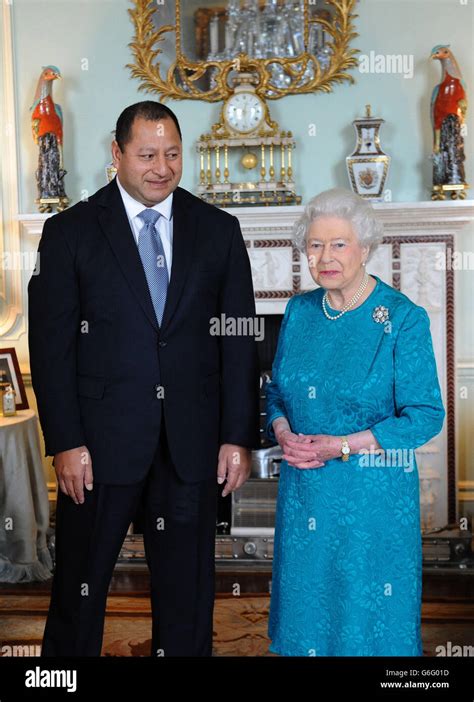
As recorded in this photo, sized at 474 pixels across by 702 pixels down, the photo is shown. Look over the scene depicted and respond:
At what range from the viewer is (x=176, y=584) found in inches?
→ 91.0

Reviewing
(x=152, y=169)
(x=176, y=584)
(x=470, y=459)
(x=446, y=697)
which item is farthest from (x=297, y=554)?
(x=470, y=459)

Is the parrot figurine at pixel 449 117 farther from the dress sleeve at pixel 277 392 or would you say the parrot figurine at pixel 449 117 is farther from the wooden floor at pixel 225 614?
the dress sleeve at pixel 277 392

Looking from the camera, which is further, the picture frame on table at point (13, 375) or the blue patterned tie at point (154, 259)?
the picture frame on table at point (13, 375)

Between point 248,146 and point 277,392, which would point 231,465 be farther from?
point 248,146

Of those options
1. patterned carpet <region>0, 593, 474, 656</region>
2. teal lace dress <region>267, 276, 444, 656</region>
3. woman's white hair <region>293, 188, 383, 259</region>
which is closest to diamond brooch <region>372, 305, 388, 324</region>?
teal lace dress <region>267, 276, 444, 656</region>

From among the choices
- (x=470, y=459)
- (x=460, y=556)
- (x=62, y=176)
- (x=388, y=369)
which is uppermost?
(x=62, y=176)

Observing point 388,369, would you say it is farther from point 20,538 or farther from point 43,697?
point 20,538

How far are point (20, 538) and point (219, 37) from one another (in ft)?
8.92

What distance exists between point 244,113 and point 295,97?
0.96ft

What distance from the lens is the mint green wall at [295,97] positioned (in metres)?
4.40

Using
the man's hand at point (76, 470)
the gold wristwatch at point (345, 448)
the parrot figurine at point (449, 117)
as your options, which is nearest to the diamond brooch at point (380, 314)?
the gold wristwatch at point (345, 448)

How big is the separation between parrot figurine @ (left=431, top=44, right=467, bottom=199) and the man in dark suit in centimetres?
224

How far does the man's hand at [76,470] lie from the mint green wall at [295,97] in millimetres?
2654

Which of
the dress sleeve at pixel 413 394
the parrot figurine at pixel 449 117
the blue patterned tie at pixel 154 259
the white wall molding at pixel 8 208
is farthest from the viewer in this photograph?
the white wall molding at pixel 8 208
